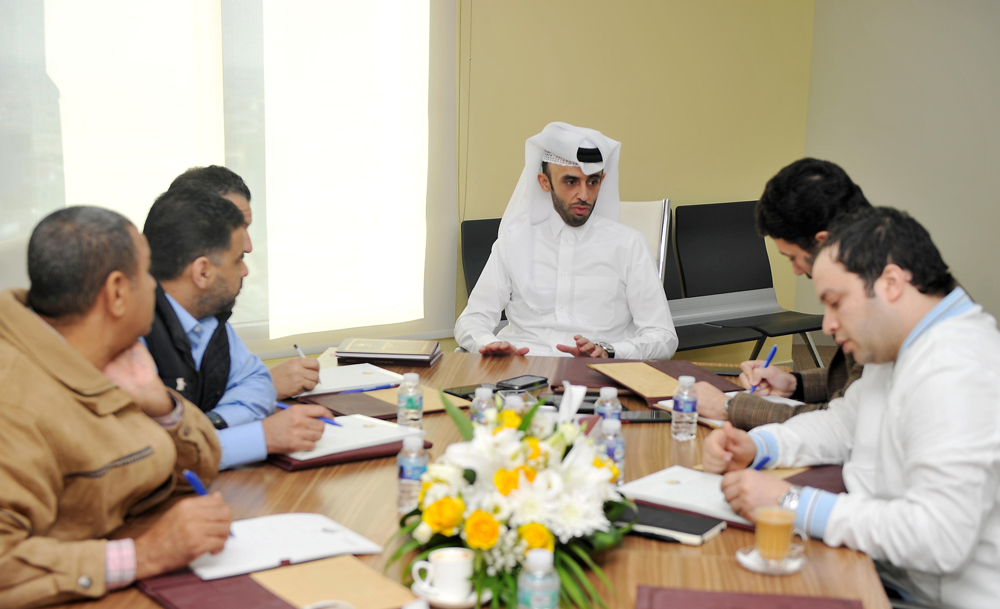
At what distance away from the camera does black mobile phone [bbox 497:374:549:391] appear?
2426 mm

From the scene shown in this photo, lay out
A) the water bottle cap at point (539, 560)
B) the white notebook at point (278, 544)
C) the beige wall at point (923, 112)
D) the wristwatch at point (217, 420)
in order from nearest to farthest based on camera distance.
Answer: the water bottle cap at point (539, 560)
the white notebook at point (278, 544)
the wristwatch at point (217, 420)
the beige wall at point (923, 112)

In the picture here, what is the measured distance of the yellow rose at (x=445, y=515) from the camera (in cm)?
122

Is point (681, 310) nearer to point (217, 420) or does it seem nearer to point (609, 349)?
point (609, 349)

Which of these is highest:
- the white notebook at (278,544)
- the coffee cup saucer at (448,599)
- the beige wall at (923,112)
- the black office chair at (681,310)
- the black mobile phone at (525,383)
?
the beige wall at (923,112)

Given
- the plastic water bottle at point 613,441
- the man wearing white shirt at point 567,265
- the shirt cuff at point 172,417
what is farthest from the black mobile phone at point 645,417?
the man wearing white shirt at point 567,265

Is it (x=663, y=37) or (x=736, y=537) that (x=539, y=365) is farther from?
(x=663, y=37)

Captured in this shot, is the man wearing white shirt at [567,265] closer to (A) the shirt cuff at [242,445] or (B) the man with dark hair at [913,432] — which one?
(A) the shirt cuff at [242,445]

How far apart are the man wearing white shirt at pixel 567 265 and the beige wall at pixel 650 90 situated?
0.98m

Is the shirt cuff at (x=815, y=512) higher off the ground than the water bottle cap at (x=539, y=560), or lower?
lower

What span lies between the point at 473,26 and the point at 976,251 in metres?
4.09

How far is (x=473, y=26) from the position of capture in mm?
4531

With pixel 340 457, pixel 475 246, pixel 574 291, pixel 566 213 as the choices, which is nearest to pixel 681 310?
pixel 475 246

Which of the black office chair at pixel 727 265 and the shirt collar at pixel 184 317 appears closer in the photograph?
the shirt collar at pixel 184 317

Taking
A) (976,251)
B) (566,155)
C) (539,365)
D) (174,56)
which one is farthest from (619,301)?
(976,251)
